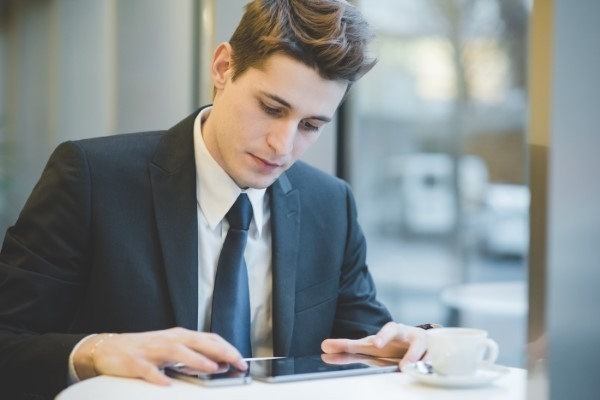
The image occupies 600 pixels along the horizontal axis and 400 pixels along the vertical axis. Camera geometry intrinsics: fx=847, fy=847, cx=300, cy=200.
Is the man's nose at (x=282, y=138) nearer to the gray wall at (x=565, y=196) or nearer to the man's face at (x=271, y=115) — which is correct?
the man's face at (x=271, y=115)

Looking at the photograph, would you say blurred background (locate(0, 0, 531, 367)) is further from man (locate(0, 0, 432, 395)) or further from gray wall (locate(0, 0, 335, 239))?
man (locate(0, 0, 432, 395))

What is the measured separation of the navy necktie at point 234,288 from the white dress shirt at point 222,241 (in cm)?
4

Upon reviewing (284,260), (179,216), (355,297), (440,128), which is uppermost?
(440,128)

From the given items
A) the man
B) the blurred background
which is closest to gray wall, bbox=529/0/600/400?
the man

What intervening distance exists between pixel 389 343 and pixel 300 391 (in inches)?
15.7

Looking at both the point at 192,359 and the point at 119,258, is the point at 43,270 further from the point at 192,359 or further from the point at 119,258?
the point at 192,359

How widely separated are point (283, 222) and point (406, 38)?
4.13 metres

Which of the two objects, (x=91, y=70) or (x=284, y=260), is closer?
(x=284, y=260)

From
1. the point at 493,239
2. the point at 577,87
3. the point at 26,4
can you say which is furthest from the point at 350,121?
the point at 493,239

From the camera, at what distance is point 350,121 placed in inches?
124

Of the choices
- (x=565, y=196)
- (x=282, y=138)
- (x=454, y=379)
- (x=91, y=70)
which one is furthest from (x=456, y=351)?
(x=91, y=70)

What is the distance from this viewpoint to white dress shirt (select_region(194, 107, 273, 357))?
181cm

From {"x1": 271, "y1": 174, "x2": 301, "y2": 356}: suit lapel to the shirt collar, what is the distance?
0.20 feet

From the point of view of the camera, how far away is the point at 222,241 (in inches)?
72.1
